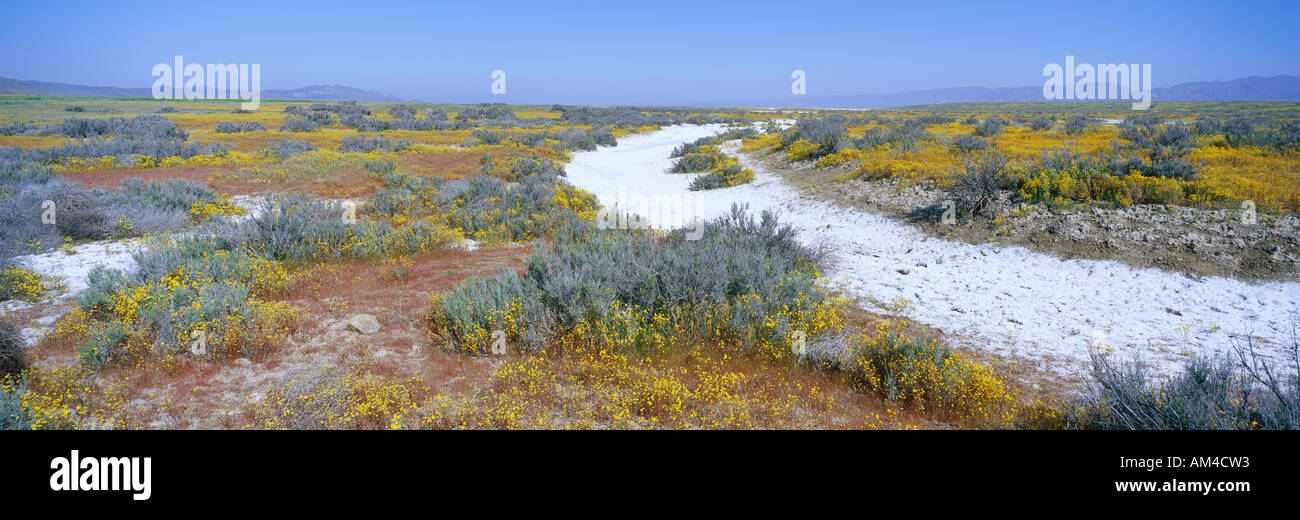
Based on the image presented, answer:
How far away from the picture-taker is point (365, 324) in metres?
5.32

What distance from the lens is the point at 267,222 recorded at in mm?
7934

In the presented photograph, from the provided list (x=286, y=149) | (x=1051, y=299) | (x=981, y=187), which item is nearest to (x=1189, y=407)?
(x=1051, y=299)

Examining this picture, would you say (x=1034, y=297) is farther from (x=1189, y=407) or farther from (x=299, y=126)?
(x=299, y=126)

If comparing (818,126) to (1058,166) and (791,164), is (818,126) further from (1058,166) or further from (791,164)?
(1058,166)

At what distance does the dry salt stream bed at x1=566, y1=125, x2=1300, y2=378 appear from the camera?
5359mm

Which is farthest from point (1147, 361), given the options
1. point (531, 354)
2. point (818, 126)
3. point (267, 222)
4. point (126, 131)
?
point (126, 131)

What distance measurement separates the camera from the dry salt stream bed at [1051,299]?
5359mm

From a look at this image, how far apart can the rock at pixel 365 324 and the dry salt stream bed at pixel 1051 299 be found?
5886 mm

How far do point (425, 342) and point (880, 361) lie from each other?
169 inches

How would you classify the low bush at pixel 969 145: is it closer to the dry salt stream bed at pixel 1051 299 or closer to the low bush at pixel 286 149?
the dry salt stream bed at pixel 1051 299

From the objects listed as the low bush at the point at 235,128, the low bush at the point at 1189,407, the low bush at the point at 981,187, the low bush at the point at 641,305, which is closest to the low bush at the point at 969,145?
the low bush at the point at 981,187

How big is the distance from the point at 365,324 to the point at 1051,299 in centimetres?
835

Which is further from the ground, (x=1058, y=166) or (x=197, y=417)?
(x=1058, y=166)
